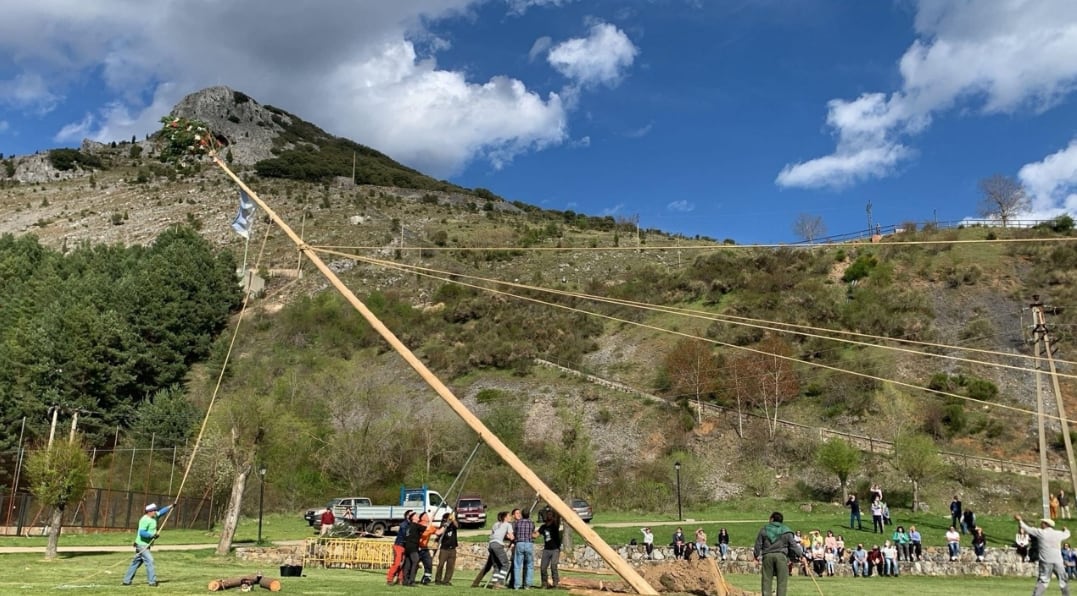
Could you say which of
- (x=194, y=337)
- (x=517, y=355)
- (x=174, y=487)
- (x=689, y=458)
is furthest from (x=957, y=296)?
(x=194, y=337)

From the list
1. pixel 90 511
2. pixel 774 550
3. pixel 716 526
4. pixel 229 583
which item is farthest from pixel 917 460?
pixel 90 511

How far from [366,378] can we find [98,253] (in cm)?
4138

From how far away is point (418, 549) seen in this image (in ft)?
49.9

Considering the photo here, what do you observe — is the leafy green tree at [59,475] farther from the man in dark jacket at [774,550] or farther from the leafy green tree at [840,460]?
the leafy green tree at [840,460]

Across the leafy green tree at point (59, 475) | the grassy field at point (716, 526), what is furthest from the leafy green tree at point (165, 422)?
the leafy green tree at point (59, 475)

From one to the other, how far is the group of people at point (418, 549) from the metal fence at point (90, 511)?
26438 millimetres

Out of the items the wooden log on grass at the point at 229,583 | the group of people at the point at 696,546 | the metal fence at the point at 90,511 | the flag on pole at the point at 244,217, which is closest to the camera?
the wooden log on grass at the point at 229,583

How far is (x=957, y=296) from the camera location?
2549 inches

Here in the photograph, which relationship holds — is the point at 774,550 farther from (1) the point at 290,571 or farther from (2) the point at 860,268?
(2) the point at 860,268

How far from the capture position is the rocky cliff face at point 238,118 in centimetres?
15412

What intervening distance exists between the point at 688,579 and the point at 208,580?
31.4 feet

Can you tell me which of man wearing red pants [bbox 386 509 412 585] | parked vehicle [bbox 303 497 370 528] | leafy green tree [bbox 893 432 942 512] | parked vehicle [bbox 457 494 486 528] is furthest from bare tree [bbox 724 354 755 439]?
man wearing red pants [bbox 386 509 412 585]

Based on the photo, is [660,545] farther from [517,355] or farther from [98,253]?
[98,253]

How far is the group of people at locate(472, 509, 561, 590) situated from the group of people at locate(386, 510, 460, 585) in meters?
1.06
